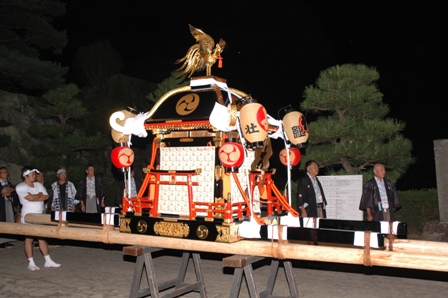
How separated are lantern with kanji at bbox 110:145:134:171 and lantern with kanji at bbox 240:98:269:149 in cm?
171

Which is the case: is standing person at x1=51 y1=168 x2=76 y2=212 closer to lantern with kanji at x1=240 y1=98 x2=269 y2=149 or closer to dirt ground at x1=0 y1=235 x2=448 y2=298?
dirt ground at x1=0 y1=235 x2=448 y2=298

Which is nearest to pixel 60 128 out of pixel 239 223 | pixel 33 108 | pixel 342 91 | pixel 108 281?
pixel 33 108

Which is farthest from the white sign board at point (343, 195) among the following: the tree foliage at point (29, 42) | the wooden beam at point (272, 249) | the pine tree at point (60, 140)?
the tree foliage at point (29, 42)

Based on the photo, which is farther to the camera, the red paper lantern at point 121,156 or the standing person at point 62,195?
the standing person at point 62,195

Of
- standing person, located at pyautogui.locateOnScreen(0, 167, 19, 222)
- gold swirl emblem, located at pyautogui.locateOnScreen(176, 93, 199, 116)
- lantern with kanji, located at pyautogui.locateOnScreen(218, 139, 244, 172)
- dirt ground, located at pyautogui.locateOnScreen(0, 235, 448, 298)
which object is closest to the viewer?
lantern with kanji, located at pyautogui.locateOnScreen(218, 139, 244, 172)

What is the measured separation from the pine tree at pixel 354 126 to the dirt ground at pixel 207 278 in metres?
2.26

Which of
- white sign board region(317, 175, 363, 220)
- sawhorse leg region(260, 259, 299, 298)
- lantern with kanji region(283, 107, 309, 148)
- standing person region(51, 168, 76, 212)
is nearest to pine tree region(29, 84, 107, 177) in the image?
standing person region(51, 168, 76, 212)

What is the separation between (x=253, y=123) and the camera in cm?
415

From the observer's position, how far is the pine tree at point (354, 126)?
845 centimetres

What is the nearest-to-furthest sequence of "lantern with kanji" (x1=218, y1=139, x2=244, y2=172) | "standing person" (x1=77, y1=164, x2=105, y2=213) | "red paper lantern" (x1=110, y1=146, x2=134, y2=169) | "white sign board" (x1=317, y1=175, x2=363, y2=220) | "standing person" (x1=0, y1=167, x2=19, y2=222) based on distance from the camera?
1. "lantern with kanji" (x1=218, y1=139, x2=244, y2=172)
2. "red paper lantern" (x1=110, y1=146, x2=134, y2=169)
3. "white sign board" (x1=317, y1=175, x2=363, y2=220)
4. "standing person" (x1=0, y1=167, x2=19, y2=222)
5. "standing person" (x1=77, y1=164, x2=105, y2=213)

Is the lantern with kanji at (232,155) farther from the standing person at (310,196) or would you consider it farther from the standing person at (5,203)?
the standing person at (5,203)

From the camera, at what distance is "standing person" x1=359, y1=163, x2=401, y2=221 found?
6750 millimetres

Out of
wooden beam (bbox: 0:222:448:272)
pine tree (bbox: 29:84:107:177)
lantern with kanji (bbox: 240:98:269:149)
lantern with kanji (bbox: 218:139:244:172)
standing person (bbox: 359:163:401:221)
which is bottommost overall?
wooden beam (bbox: 0:222:448:272)

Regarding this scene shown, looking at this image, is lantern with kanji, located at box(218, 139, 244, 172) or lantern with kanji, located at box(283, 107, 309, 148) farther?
lantern with kanji, located at box(283, 107, 309, 148)
